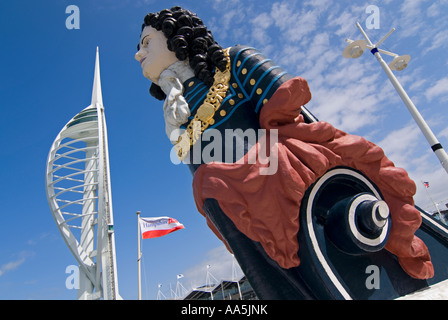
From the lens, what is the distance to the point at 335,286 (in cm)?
212

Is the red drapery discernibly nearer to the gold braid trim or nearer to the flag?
the gold braid trim

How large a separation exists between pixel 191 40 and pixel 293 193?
7.18 ft

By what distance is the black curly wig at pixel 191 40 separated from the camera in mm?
3287

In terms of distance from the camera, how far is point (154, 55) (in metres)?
Answer: 3.54

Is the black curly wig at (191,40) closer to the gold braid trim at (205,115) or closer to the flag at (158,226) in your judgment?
the gold braid trim at (205,115)

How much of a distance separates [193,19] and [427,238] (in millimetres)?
3307

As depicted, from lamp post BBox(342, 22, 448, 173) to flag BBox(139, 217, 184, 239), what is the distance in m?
9.78

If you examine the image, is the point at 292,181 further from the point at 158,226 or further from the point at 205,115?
the point at 158,226

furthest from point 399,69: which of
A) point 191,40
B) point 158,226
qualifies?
point 158,226

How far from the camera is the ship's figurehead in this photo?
2299 mm

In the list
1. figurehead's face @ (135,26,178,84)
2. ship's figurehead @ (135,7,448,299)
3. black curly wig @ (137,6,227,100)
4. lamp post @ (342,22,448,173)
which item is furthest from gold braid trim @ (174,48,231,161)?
lamp post @ (342,22,448,173)

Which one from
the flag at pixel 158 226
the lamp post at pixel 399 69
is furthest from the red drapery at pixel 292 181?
the flag at pixel 158 226

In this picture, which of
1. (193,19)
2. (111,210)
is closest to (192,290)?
(111,210)
